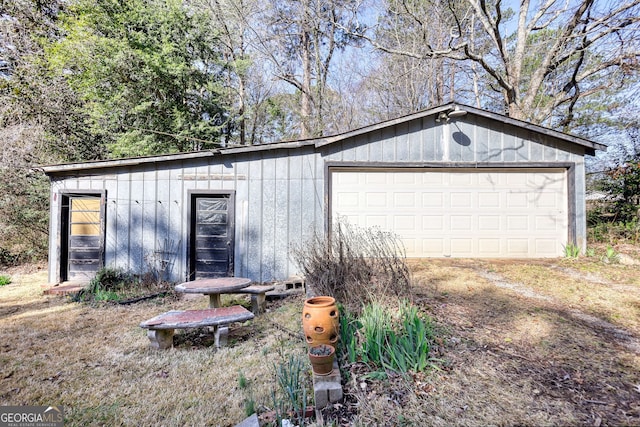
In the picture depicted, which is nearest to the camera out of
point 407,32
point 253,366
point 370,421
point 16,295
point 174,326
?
point 370,421

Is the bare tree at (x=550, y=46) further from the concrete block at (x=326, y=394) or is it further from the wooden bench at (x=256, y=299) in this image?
the concrete block at (x=326, y=394)

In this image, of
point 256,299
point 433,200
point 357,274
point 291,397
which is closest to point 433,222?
point 433,200

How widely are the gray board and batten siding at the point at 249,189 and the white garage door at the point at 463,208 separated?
0.87ft

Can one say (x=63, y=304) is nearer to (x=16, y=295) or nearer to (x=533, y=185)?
(x=16, y=295)

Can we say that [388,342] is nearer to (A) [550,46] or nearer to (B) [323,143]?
(B) [323,143]

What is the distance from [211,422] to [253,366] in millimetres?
782

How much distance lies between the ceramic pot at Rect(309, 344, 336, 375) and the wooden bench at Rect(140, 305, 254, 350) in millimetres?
1312

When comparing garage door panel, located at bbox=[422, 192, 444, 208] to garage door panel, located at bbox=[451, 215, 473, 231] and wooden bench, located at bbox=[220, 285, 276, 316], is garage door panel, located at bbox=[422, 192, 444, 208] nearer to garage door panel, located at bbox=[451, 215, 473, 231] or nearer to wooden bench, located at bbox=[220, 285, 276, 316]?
garage door panel, located at bbox=[451, 215, 473, 231]

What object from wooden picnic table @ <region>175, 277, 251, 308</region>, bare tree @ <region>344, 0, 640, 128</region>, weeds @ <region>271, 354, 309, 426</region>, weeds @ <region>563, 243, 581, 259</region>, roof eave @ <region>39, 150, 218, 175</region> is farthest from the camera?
bare tree @ <region>344, 0, 640, 128</region>

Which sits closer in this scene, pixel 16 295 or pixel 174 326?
pixel 174 326

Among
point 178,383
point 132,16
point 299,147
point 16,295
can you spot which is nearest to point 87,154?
point 132,16

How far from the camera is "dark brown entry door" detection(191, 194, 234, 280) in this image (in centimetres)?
615

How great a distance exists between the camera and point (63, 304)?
497cm

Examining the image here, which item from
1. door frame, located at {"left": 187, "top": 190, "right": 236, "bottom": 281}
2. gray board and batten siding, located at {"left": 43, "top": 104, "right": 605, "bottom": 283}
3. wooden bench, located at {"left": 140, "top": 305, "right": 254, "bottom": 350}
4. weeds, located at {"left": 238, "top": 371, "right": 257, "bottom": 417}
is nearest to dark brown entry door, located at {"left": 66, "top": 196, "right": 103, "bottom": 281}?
gray board and batten siding, located at {"left": 43, "top": 104, "right": 605, "bottom": 283}
